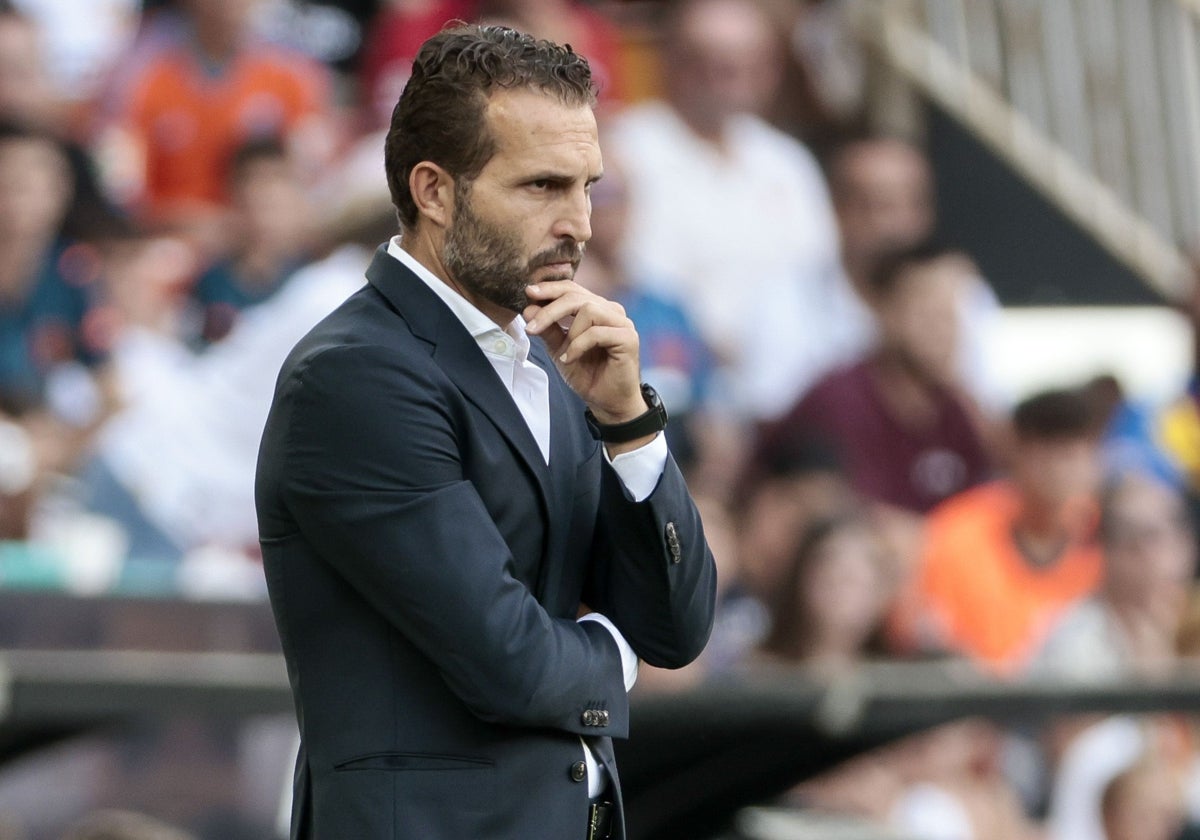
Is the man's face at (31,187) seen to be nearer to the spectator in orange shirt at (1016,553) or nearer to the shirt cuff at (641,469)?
the spectator in orange shirt at (1016,553)

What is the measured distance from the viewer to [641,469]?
1.93 metres

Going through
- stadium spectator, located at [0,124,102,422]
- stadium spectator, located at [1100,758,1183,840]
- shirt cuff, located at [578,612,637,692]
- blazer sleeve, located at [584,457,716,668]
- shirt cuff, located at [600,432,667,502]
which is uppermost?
A: stadium spectator, located at [0,124,102,422]

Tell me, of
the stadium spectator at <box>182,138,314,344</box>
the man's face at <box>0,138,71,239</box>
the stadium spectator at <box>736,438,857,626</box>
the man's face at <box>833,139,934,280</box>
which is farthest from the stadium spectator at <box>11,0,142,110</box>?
the man's face at <box>833,139,934,280</box>

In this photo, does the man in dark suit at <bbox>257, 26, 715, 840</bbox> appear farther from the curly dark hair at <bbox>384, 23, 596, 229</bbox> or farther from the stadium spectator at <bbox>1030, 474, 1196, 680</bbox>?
the stadium spectator at <bbox>1030, 474, 1196, 680</bbox>

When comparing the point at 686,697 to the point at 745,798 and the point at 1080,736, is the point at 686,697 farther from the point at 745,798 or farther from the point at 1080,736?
the point at 1080,736

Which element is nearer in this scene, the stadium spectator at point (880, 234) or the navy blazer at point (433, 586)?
the navy blazer at point (433, 586)

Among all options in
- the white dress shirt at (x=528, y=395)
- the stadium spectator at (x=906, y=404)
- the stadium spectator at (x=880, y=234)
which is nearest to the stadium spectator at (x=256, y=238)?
the stadium spectator at (x=906, y=404)

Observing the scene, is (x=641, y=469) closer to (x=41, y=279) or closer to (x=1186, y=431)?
(x=41, y=279)

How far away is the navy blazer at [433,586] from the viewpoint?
72.4 inches

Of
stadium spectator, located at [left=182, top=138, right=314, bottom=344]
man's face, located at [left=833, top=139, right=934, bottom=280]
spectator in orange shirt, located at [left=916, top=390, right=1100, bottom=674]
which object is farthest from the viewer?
man's face, located at [left=833, top=139, right=934, bottom=280]

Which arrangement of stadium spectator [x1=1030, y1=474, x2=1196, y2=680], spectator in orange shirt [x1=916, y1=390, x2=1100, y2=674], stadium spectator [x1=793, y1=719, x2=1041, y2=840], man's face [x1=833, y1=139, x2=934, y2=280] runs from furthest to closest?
man's face [x1=833, y1=139, x2=934, y2=280] < stadium spectator [x1=1030, y1=474, x2=1196, y2=680] < spectator in orange shirt [x1=916, y1=390, x2=1100, y2=674] < stadium spectator [x1=793, y1=719, x2=1041, y2=840]

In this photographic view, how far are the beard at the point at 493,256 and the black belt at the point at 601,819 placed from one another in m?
0.54

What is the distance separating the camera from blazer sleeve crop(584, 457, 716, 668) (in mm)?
1935

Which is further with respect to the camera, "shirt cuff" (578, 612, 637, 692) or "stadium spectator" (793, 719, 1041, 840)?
"stadium spectator" (793, 719, 1041, 840)
